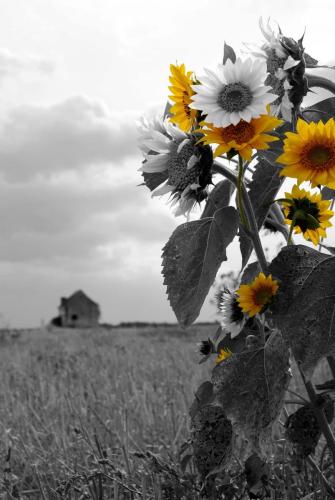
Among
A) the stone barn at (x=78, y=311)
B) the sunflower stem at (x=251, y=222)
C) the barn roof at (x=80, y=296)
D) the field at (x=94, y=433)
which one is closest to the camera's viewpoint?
the sunflower stem at (x=251, y=222)

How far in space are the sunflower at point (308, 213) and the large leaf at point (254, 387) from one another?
0.27 meters

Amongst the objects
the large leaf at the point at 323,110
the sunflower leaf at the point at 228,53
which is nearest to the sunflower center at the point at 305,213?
the large leaf at the point at 323,110

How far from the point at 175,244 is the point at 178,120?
277mm

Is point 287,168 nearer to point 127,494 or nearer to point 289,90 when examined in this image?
point 289,90

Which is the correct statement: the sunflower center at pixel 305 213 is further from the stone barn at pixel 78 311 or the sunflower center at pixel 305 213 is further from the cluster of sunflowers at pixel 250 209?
the stone barn at pixel 78 311

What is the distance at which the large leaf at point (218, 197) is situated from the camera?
4.55ft

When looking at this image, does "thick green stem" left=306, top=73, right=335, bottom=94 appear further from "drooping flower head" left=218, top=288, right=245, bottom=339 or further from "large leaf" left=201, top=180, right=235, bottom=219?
"drooping flower head" left=218, top=288, right=245, bottom=339

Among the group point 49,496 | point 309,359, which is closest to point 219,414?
point 309,359

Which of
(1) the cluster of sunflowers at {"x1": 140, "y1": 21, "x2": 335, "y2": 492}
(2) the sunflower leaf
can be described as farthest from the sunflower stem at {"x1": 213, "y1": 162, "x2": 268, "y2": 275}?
(2) the sunflower leaf

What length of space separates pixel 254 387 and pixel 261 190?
0.45 m

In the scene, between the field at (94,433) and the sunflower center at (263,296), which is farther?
the field at (94,433)

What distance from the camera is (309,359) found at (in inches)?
43.9

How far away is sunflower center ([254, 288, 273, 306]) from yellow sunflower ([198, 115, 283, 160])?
267mm

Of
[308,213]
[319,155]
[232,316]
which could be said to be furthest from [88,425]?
[319,155]
